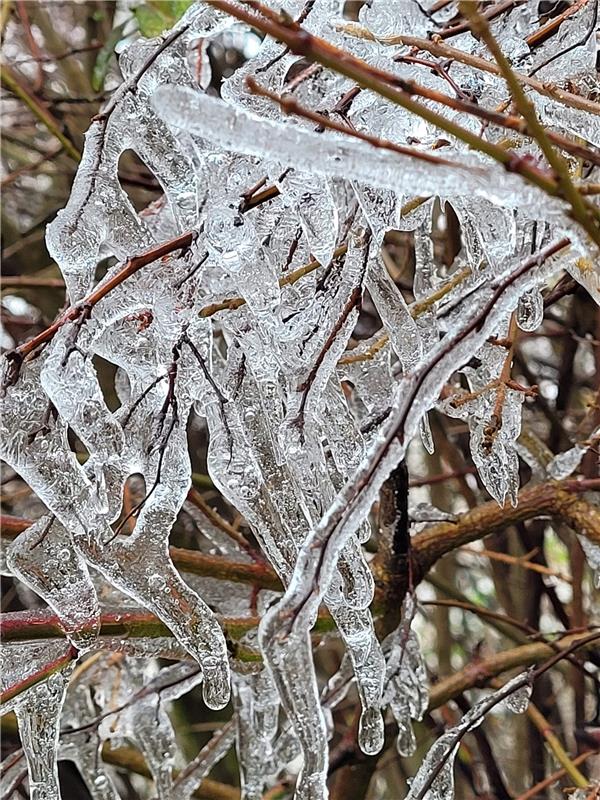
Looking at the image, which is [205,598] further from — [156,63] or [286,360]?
[156,63]

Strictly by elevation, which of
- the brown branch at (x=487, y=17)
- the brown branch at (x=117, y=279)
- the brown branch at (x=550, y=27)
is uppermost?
the brown branch at (x=487, y=17)

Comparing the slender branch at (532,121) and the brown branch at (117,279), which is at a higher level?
the brown branch at (117,279)

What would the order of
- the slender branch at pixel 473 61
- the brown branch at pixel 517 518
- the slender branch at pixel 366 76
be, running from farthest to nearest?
the brown branch at pixel 517 518
the slender branch at pixel 473 61
the slender branch at pixel 366 76

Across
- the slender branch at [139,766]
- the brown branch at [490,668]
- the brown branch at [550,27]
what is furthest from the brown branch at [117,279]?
the slender branch at [139,766]

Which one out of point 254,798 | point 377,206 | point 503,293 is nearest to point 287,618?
point 503,293

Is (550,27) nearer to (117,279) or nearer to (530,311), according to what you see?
(530,311)

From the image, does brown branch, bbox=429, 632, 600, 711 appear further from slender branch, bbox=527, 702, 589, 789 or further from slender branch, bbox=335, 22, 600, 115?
slender branch, bbox=335, 22, 600, 115

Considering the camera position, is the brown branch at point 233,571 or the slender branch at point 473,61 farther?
the brown branch at point 233,571

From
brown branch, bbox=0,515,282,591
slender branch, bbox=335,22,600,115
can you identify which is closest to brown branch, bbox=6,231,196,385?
slender branch, bbox=335,22,600,115

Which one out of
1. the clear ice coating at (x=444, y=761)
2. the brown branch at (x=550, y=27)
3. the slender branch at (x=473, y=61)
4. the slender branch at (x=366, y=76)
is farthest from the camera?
the clear ice coating at (x=444, y=761)

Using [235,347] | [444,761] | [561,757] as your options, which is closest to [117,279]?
[235,347]

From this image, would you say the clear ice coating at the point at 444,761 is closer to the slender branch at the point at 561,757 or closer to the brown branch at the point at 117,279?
the slender branch at the point at 561,757
